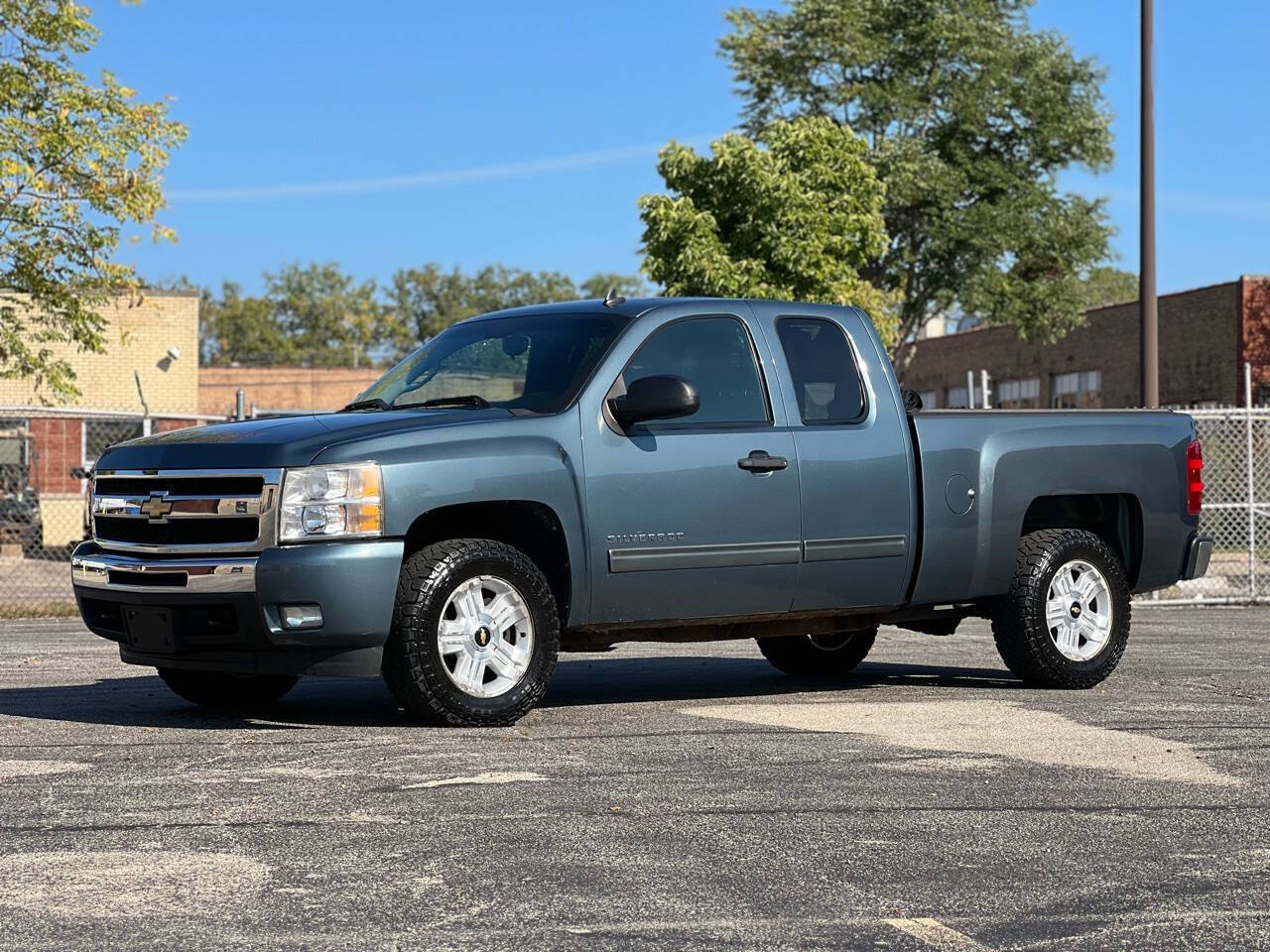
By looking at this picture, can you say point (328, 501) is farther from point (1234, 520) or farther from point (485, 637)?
point (1234, 520)

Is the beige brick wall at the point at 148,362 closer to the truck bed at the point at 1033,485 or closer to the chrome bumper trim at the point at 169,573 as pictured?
the truck bed at the point at 1033,485

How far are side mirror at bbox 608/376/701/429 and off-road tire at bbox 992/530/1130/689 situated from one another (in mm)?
2533

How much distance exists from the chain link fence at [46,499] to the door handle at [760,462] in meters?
7.99

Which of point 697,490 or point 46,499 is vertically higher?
point 697,490

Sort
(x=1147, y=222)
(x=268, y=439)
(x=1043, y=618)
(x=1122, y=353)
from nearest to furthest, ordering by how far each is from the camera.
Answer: (x=268, y=439)
(x=1043, y=618)
(x=1147, y=222)
(x=1122, y=353)

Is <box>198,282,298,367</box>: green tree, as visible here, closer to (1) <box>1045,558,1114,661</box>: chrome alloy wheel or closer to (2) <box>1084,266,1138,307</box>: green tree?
(2) <box>1084,266,1138,307</box>: green tree

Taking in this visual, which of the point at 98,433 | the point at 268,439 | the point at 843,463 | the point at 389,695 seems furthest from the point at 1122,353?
the point at 268,439

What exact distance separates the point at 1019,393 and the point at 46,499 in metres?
33.4

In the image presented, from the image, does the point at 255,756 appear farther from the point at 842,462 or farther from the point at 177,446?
the point at 842,462

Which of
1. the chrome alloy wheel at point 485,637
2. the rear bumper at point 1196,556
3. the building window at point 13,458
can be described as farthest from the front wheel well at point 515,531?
the building window at point 13,458

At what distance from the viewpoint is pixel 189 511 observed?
8.20m

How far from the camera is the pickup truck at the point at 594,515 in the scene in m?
8.03

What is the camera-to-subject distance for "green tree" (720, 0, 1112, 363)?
44625 mm

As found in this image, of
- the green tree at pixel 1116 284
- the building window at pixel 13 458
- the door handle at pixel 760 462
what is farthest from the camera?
the green tree at pixel 1116 284
